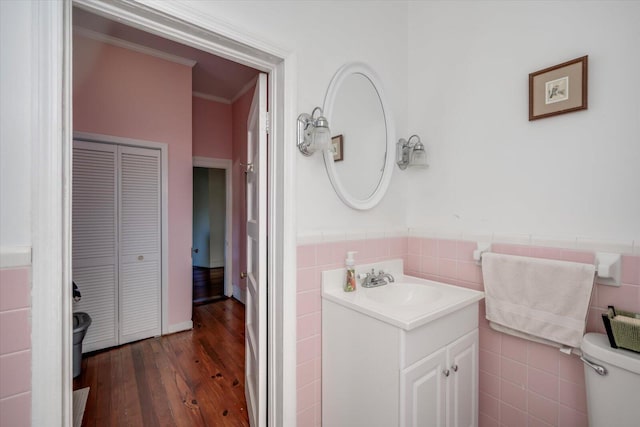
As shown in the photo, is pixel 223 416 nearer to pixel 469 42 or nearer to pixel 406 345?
pixel 406 345

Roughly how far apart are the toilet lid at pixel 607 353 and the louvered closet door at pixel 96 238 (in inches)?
134

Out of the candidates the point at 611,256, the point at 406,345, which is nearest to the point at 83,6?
the point at 406,345

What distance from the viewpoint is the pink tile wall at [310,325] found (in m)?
1.29

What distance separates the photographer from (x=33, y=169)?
76 centimetres

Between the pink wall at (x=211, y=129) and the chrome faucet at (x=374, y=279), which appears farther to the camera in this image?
the pink wall at (x=211, y=129)

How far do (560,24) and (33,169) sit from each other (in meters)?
2.06

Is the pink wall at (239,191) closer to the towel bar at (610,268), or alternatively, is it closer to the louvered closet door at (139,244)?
the louvered closet door at (139,244)

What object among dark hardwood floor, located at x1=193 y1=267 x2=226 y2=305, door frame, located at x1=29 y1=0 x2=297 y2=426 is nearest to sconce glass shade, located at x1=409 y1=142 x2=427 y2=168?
door frame, located at x1=29 y1=0 x2=297 y2=426

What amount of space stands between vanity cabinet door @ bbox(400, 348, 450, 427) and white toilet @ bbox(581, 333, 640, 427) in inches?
19.5

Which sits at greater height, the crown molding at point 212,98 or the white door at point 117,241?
the crown molding at point 212,98

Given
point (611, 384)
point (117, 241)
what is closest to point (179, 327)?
point (117, 241)

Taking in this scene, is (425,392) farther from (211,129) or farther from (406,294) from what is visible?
(211,129)

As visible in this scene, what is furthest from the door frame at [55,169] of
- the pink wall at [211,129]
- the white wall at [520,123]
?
the pink wall at [211,129]

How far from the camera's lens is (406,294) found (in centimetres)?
152
